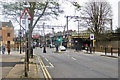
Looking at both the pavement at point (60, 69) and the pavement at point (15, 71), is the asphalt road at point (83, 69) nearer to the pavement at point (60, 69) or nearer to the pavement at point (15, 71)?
the pavement at point (60, 69)

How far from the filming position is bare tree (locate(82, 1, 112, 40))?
41.9 m

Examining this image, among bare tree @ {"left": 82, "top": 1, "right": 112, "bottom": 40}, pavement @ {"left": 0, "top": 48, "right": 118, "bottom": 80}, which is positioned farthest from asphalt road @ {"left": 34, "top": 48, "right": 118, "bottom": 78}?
bare tree @ {"left": 82, "top": 1, "right": 112, "bottom": 40}

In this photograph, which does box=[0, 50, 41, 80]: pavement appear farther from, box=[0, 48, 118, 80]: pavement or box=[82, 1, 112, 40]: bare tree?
box=[82, 1, 112, 40]: bare tree

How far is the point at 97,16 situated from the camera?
4262 cm

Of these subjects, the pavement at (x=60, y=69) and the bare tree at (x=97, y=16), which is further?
the bare tree at (x=97, y=16)

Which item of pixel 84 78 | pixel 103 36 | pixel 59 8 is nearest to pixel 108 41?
pixel 103 36

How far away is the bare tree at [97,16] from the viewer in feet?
137

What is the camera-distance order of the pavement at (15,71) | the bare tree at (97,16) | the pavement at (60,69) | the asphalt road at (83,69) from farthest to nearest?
the bare tree at (97,16) < the asphalt road at (83,69) < the pavement at (60,69) < the pavement at (15,71)

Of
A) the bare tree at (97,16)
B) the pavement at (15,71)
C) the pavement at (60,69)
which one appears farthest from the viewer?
the bare tree at (97,16)

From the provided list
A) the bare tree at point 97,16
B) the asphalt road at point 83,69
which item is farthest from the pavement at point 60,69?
the bare tree at point 97,16

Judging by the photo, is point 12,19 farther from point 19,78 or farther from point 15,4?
point 19,78

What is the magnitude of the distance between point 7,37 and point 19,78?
66.9 meters

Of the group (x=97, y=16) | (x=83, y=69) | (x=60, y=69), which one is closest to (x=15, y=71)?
(x=60, y=69)

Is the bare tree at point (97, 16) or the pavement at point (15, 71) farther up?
the bare tree at point (97, 16)
